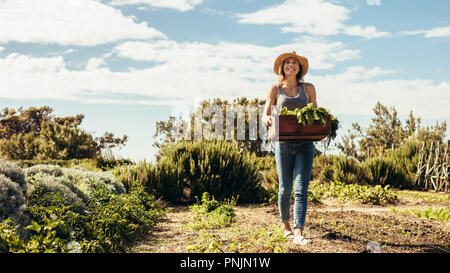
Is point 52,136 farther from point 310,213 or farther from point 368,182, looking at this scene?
point 310,213

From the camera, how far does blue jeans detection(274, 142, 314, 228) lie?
12.9 feet

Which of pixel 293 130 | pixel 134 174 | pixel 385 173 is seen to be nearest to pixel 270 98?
pixel 293 130

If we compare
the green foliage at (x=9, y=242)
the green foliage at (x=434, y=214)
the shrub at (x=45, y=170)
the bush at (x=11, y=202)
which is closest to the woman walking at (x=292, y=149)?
the green foliage at (x=9, y=242)

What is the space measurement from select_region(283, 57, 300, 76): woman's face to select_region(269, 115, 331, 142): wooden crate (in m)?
0.67

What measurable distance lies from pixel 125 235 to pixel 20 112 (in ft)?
97.5

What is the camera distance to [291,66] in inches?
168

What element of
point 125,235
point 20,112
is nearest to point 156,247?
point 125,235

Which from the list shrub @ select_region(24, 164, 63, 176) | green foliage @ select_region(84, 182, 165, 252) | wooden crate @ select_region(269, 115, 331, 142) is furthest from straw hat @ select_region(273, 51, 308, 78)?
shrub @ select_region(24, 164, 63, 176)

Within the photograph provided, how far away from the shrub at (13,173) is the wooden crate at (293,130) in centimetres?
279

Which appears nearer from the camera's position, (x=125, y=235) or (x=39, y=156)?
(x=125, y=235)

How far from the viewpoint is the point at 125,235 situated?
4.64 meters

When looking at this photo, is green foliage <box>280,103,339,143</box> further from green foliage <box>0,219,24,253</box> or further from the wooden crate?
green foliage <box>0,219,24,253</box>

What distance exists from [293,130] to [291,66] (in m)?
0.85

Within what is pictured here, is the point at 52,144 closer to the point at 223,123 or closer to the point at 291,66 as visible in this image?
the point at 223,123
